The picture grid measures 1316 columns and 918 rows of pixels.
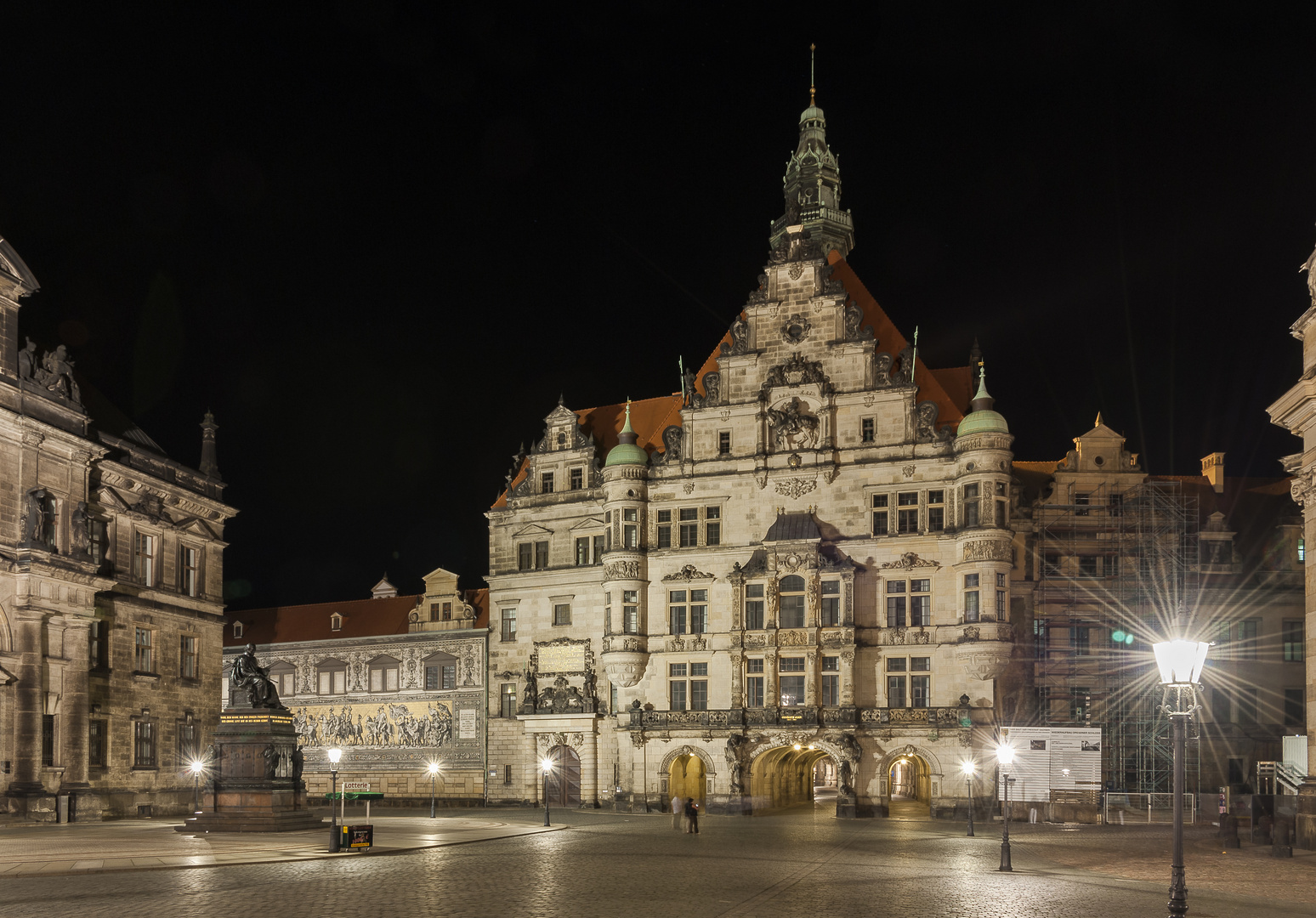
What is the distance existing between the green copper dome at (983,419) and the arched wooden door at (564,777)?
2232 cm

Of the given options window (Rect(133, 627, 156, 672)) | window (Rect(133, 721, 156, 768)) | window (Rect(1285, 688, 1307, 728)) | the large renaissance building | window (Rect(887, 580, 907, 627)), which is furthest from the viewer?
window (Rect(1285, 688, 1307, 728))

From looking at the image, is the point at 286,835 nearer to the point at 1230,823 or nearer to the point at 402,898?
the point at 402,898

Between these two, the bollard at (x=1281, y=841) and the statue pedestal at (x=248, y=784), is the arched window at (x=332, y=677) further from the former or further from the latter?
the bollard at (x=1281, y=841)

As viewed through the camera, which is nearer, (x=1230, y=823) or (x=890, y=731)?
(x=1230, y=823)

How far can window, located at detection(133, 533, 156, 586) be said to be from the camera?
5069 centimetres

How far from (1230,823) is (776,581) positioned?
22.7 metres

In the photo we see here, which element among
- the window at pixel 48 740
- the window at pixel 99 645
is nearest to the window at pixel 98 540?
the window at pixel 99 645

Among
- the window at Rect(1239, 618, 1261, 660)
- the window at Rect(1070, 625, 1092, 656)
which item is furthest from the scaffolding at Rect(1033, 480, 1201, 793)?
the window at Rect(1239, 618, 1261, 660)

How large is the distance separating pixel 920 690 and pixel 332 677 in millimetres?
30711

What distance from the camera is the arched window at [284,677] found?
221 feet

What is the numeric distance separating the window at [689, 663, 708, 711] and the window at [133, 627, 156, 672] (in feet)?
70.2

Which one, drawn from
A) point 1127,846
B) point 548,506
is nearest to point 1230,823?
point 1127,846

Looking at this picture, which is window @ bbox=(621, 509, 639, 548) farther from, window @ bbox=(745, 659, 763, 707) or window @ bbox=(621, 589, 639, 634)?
window @ bbox=(745, 659, 763, 707)

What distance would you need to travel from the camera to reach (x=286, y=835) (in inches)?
1363
